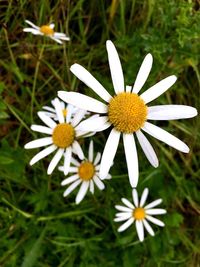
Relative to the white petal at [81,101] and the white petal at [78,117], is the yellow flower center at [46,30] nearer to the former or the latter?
the white petal at [78,117]

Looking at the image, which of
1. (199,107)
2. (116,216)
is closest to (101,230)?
(116,216)

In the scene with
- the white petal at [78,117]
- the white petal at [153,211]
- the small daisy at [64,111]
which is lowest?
the white petal at [153,211]

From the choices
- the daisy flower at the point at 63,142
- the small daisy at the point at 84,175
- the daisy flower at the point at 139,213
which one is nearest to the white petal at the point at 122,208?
the daisy flower at the point at 139,213

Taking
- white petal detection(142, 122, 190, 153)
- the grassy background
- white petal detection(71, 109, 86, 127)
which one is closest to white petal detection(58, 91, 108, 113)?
white petal detection(142, 122, 190, 153)

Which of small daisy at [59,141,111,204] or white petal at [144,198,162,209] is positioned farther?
white petal at [144,198,162,209]

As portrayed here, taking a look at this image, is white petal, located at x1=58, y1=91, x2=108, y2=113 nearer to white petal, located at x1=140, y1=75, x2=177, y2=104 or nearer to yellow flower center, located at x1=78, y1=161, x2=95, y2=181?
white petal, located at x1=140, y1=75, x2=177, y2=104

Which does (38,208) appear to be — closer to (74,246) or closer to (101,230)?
(74,246)
